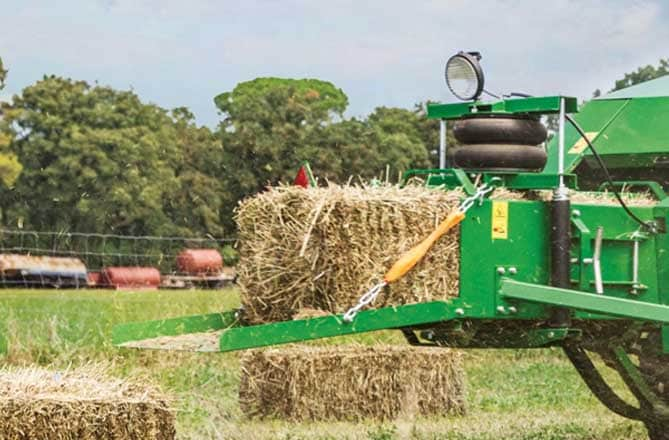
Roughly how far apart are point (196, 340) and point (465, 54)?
2068mm

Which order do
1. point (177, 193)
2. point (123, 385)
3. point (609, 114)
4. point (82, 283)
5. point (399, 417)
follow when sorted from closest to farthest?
1. point (123, 385)
2. point (609, 114)
3. point (399, 417)
4. point (82, 283)
5. point (177, 193)

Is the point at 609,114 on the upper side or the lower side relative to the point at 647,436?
upper

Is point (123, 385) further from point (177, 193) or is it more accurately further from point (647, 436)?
point (177, 193)

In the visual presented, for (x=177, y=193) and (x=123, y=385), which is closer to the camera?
(x=123, y=385)

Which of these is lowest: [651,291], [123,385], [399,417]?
[399,417]

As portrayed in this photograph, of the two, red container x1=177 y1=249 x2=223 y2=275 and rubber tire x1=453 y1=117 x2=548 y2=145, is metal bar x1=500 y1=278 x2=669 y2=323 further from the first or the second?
red container x1=177 y1=249 x2=223 y2=275

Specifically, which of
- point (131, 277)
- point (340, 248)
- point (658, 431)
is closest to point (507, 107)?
point (340, 248)

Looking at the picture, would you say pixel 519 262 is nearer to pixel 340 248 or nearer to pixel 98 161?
pixel 340 248

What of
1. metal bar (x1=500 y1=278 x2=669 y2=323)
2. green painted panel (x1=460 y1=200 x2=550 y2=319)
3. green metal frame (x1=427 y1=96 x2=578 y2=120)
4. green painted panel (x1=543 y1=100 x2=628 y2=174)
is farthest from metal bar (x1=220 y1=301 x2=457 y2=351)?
green painted panel (x1=543 y1=100 x2=628 y2=174)

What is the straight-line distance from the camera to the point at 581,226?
718 cm

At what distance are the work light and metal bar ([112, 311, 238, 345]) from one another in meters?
1.72

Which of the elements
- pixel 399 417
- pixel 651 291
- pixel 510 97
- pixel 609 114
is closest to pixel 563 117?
pixel 510 97

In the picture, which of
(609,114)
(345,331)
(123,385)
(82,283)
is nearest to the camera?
(345,331)

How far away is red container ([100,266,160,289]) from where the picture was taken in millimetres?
23406
